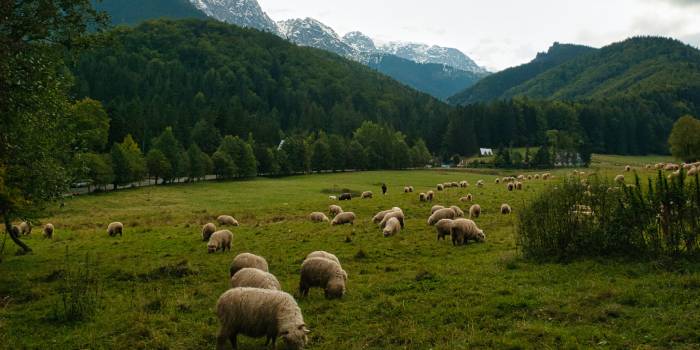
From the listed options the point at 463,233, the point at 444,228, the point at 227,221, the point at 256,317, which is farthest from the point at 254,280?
the point at 227,221

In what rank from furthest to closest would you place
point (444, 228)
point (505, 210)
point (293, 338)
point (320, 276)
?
point (505, 210)
point (444, 228)
point (320, 276)
point (293, 338)

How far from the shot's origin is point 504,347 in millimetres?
10125

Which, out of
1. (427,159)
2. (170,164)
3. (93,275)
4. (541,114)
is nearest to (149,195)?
(170,164)

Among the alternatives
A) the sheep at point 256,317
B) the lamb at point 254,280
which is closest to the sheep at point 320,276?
the lamb at point 254,280

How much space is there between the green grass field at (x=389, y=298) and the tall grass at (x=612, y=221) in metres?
0.98

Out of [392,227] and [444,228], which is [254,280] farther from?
[392,227]

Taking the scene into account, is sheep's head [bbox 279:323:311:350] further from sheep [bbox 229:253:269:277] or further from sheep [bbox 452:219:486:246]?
sheep [bbox 452:219:486:246]

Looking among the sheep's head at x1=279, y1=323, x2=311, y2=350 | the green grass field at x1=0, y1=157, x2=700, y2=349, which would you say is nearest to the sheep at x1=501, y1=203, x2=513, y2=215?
the green grass field at x1=0, y1=157, x2=700, y2=349

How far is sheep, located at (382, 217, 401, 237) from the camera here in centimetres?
2648

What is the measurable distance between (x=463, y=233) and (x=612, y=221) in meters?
7.77

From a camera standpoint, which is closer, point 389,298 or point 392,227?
point 389,298

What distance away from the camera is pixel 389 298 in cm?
1400

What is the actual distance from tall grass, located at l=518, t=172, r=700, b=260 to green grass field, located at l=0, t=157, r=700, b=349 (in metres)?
0.98

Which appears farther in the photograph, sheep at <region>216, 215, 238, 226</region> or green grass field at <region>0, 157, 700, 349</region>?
sheep at <region>216, 215, 238, 226</region>
